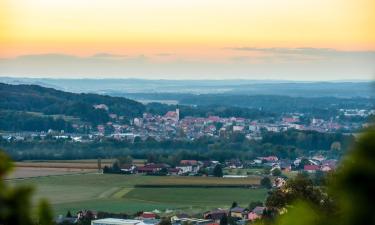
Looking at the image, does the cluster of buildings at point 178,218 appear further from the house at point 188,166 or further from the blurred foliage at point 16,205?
the blurred foliage at point 16,205

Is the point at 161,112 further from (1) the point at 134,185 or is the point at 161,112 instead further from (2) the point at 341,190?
(2) the point at 341,190

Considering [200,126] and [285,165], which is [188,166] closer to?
[285,165]

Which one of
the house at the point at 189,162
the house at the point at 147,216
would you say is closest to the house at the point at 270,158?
the house at the point at 189,162

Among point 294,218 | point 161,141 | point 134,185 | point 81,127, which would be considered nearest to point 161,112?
point 81,127

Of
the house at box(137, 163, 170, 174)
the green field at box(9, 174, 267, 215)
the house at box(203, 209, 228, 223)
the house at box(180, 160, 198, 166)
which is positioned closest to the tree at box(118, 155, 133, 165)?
the house at box(137, 163, 170, 174)

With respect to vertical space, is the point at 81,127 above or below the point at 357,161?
below

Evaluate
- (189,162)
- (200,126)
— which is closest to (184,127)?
(200,126)

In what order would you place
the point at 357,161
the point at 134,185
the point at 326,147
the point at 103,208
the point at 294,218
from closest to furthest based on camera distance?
the point at 357,161 → the point at 294,218 → the point at 103,208 → the point at 134,185 → the point at 326,147

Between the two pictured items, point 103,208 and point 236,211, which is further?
point 103,208
